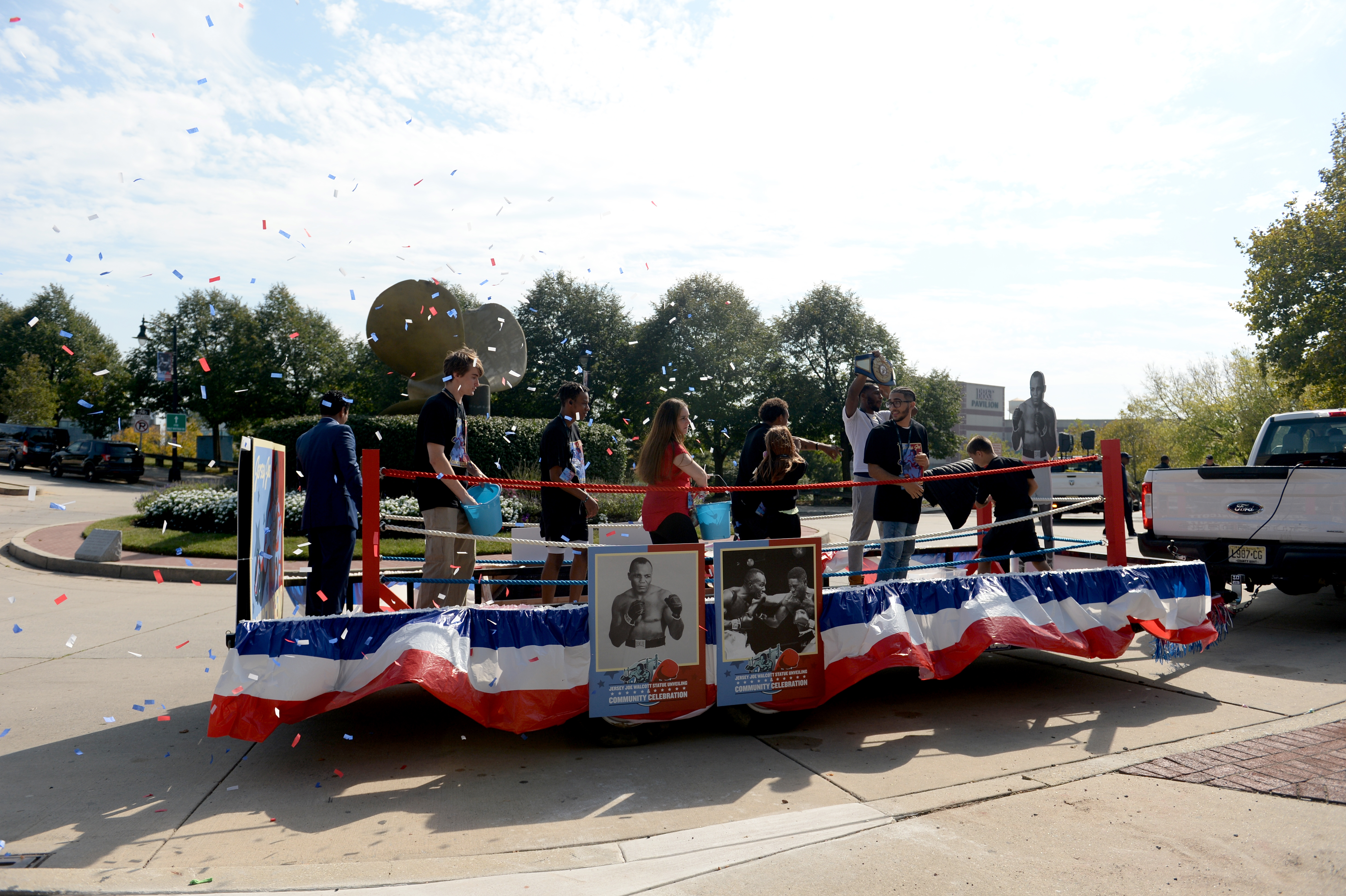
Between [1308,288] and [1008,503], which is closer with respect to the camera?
[1008,503]

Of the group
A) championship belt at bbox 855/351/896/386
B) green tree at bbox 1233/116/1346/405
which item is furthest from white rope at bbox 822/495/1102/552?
green tree at bbox 1233/116/1346/405

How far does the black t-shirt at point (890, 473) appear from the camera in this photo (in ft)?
19.5

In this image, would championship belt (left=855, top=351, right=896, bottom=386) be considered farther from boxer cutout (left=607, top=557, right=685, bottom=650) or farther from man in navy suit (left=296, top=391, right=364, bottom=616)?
man in navy suit (left=296, top=391, right=364, bottom=616)

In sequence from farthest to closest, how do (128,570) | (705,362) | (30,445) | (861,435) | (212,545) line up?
(705,362), (30,445), (212,545), (128,570), (861,435)

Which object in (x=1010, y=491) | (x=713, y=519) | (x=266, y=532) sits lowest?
(x=713, y=519)

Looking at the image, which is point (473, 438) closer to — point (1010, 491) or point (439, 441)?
point (439, 441)

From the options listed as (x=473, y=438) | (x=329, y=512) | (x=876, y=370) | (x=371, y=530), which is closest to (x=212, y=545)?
(x=473, y=438)

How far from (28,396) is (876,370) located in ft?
178

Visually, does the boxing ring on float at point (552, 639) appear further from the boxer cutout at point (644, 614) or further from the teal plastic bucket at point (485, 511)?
the teal plastic bucket at point (485, 511)

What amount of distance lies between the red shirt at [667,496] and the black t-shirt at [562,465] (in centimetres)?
82

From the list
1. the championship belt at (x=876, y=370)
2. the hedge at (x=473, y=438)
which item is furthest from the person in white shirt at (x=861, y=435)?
the hedge at (x=473, y=438)

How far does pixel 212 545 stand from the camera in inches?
512

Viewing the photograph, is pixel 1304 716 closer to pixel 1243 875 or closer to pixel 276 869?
pixel 1243 875

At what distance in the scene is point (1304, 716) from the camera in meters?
4.94
